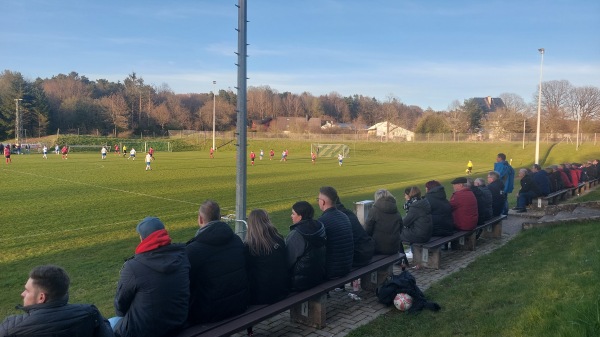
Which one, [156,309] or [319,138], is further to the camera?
[319,138]

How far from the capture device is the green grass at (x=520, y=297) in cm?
413

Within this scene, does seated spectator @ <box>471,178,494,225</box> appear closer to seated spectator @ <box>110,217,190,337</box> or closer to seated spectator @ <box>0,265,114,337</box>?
seated spectator @ <box>110,217,190,337</box>

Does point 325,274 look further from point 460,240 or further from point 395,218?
point 460,240

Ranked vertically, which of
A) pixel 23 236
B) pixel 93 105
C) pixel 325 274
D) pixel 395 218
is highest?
pixel 93 105

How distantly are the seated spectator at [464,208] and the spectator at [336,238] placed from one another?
151 inches

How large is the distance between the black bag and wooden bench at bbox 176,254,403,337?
333 millimetres

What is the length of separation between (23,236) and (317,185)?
1504cm

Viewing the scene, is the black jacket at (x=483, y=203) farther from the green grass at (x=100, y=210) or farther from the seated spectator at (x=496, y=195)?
the green grass at (x=100, y=210)

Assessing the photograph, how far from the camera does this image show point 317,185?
24.2 m

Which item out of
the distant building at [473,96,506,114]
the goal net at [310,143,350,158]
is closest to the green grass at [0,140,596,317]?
the goal net at [310,143,350,158]

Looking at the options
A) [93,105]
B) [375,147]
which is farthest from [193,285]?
[93,105]

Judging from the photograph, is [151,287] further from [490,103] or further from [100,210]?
[490,103]

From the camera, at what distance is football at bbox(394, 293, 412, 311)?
5906mm

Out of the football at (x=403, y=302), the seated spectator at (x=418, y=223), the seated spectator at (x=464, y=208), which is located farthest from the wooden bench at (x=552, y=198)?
the football at (x=403, y=302)
